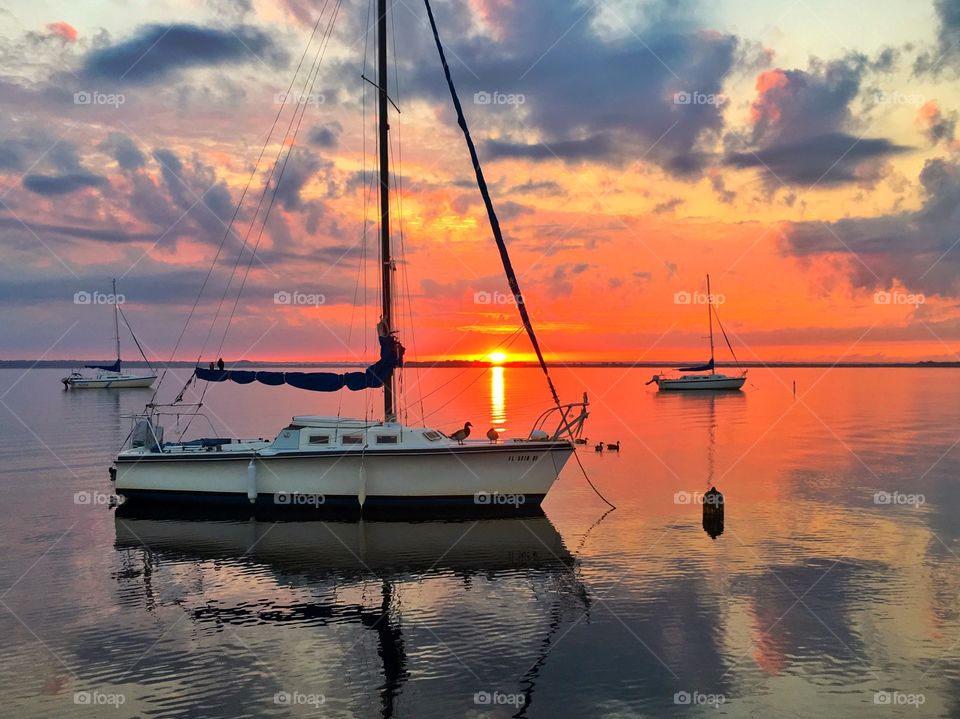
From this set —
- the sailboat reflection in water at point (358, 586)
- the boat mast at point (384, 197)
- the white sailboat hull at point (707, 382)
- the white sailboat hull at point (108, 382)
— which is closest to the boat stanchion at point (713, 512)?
the sailboat reflection in water at point (358, 586)

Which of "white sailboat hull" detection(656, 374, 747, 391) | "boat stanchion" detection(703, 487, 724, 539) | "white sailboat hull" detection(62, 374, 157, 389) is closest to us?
"boat stanchion" detection(703, 487, 724, 539)

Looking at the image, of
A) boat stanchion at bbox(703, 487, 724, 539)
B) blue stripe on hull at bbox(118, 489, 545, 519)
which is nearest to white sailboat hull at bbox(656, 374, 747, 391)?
blue stripe on hull at bbox(118, 489, 545, 519)

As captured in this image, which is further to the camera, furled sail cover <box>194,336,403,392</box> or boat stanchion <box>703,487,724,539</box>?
furled sail cover <box>194,336,403,392</box>

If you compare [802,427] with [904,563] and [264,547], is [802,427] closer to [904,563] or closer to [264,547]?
[904,563]

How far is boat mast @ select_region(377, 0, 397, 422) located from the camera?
95.9 ft

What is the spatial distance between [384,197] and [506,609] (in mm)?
17556

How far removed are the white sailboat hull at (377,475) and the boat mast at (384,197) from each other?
249 centimetres

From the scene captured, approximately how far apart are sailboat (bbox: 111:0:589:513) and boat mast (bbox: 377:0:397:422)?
41 millimetres

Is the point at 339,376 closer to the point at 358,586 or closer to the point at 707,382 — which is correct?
the point at 358,586

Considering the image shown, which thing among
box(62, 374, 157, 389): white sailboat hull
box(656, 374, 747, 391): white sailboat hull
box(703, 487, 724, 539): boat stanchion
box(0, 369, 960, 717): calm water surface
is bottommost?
box(0, 369, 960, 717): calm water surface

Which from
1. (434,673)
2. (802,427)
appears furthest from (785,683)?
(802,427)

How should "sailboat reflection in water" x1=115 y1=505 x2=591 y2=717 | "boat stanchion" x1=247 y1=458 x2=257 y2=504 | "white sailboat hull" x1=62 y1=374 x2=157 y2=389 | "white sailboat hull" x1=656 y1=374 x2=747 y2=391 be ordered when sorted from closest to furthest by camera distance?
"sailboat reflection in water" x1=115 y1=505 x2=591 y2=717 < "boat stanchion" x1=247 y1=458 x2=257 y2=504 < "white sailboat hull" x1=656 y1=374 x2=747 y2=391 < "white sailboat hull" x1=62 y1=374 x2=157 y2=389

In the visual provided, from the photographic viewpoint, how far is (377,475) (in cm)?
2869

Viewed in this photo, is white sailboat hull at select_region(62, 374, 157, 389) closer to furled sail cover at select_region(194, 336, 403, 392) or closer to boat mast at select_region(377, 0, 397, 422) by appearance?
furled sail cover at select_region(194, 336, 403, 392)
